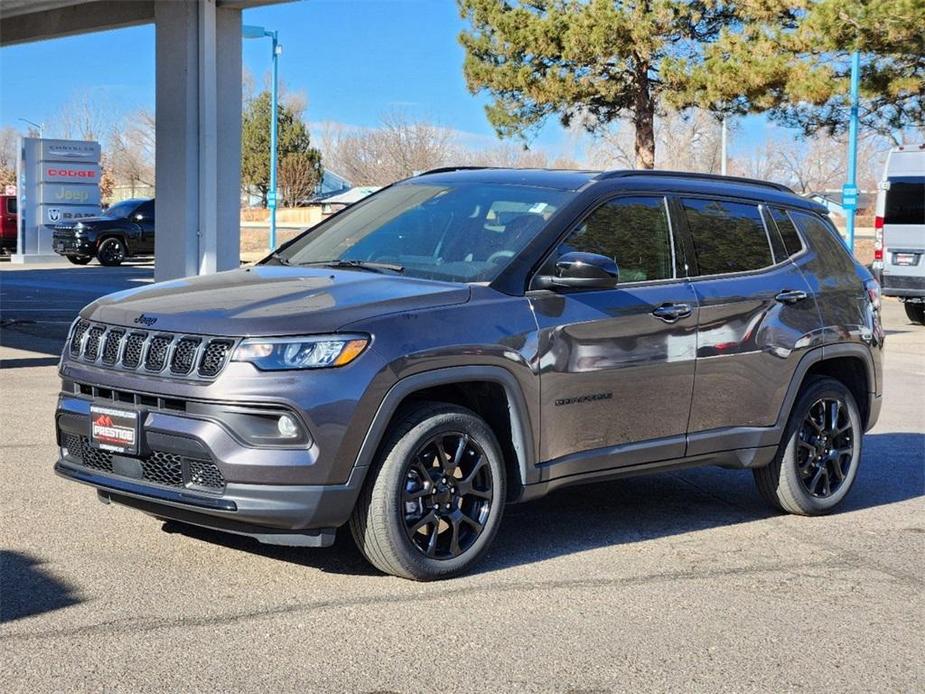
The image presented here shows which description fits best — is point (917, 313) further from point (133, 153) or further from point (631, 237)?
point (133, 153)

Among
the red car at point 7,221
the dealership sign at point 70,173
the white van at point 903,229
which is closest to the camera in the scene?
the white van at point 903,229

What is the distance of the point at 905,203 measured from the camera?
69.4 ft

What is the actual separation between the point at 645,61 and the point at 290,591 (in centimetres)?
3101

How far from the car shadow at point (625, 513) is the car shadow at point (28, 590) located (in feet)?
2.61

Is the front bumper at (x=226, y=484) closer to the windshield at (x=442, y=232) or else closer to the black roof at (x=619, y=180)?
the windshield at (x=442, y=232)

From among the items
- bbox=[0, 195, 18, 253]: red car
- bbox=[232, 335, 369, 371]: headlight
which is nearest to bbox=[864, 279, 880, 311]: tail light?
bbox=[232, 335, 369, 371]: headlight

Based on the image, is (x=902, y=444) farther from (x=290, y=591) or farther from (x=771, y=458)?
(x=290, y=591)

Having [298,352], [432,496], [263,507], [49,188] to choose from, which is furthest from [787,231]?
[49,188]

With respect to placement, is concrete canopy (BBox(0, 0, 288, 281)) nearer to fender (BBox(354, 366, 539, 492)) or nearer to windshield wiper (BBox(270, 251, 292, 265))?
windshield wiper (BBox(270, 251, 292, 265))

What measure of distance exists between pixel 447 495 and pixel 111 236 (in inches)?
1207

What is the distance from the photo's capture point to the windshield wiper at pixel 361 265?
611 centimetres

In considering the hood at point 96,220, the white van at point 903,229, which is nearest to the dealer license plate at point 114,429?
the white van at point 903,229

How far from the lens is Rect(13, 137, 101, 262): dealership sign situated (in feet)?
116

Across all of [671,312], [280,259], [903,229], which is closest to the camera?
[671,312]
